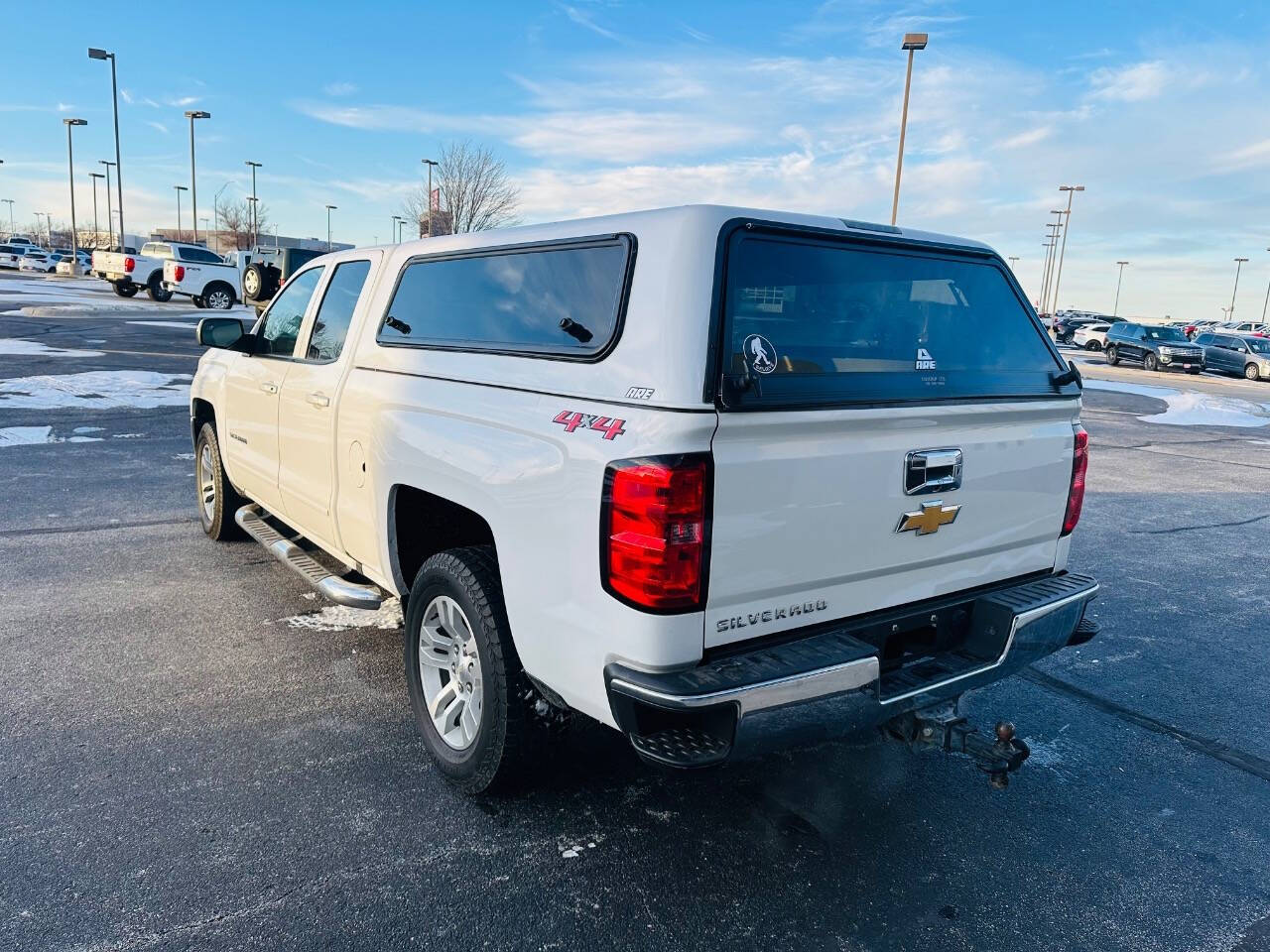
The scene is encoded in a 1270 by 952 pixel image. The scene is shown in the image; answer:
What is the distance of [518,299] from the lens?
327 centimetres

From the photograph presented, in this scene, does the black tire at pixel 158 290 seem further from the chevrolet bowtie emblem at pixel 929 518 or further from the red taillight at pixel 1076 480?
the chevrolet bowtie emblem at pixel 929 518

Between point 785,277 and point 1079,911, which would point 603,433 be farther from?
point 1079,911

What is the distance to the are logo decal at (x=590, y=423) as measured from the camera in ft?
8.29

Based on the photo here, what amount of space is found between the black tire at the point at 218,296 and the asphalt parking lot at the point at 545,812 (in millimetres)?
25853

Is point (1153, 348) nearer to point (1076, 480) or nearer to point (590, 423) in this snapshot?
point (1076, 480)

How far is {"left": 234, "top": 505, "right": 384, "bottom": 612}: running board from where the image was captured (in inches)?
153

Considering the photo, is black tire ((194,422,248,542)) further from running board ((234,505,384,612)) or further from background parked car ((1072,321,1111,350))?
background parked car ((1072,321,1111,350))

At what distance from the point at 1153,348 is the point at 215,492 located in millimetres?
34078

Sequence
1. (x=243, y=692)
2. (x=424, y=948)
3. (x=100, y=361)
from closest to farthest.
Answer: (x=424, y=948) < (x=243, y=692) < (x=100, y=361)

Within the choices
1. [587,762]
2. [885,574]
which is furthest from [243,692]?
[885,574]

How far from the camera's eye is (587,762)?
11.5 ft

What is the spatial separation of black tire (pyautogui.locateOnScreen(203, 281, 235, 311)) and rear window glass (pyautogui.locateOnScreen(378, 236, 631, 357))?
2801 centimetres

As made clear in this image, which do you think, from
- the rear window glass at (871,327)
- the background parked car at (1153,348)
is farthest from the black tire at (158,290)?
the background parked car at (1153,348)

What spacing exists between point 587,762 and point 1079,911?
1689 millimetres
